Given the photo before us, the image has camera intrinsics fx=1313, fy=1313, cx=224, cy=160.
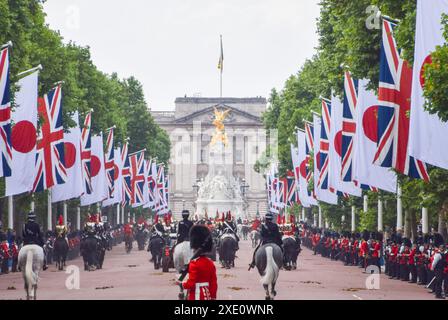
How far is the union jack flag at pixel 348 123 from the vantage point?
48.9 metres

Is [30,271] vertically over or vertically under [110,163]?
under

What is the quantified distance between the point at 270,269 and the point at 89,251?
78.1 feet

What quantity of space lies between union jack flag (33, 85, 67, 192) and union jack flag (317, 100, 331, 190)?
39.6 feet

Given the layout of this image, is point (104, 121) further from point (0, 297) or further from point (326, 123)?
point (0, 297)

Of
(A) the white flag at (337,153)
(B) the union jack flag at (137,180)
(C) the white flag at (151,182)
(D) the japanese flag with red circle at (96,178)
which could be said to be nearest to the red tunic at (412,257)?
(A) the white flag at (337,153)

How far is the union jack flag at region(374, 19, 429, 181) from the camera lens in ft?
122

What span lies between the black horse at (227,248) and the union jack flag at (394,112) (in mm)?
14777

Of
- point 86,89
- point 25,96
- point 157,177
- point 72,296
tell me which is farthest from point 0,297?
point 157,177

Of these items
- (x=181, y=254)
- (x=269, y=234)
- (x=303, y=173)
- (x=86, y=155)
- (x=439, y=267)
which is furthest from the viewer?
(x=303, y=173)

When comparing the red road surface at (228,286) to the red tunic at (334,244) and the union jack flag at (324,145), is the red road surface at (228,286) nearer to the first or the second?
the union jack flag at (324,145)

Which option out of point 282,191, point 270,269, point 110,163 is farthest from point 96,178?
point 270,269

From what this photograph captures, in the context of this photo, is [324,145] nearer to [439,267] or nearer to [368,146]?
[368,146]

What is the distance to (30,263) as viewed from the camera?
31.5 meters
